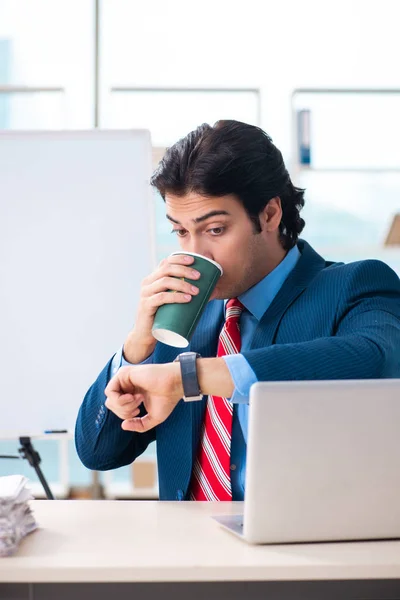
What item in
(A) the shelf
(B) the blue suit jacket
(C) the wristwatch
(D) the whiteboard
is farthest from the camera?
(A) the shelf

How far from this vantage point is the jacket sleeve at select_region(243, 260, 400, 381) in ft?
4.08

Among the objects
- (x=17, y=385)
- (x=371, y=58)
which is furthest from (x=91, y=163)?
(x=371, y=58)

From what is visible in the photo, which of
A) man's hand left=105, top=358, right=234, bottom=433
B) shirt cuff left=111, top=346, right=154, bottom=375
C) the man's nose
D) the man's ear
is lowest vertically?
shirt cuff left=111, top=346, right=154, bottom=375

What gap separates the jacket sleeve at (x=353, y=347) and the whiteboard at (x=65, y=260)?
1006mm

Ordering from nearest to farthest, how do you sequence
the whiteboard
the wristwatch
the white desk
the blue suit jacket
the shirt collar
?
the white desk
the wristwatch
the blue suit jacket
the shirt collar
the whiteboard

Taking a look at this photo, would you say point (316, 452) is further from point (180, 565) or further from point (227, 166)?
point (227, 166)

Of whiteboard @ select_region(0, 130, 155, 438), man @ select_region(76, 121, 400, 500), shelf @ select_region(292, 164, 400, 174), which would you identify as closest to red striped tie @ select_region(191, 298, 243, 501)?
man @ select_region(76, 121, 400, 500)

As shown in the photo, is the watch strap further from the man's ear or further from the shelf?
the shelf

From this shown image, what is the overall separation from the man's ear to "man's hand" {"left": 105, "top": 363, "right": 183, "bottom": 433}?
54 centimetres

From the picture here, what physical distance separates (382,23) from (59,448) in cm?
276

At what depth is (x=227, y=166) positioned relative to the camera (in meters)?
1.60

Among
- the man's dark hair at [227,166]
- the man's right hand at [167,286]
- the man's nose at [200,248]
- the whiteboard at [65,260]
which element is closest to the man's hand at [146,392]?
the man's right hand at [167,286]

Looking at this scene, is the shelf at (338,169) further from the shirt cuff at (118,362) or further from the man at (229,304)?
the shirt cuff at (118,362)

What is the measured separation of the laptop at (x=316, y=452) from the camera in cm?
98
